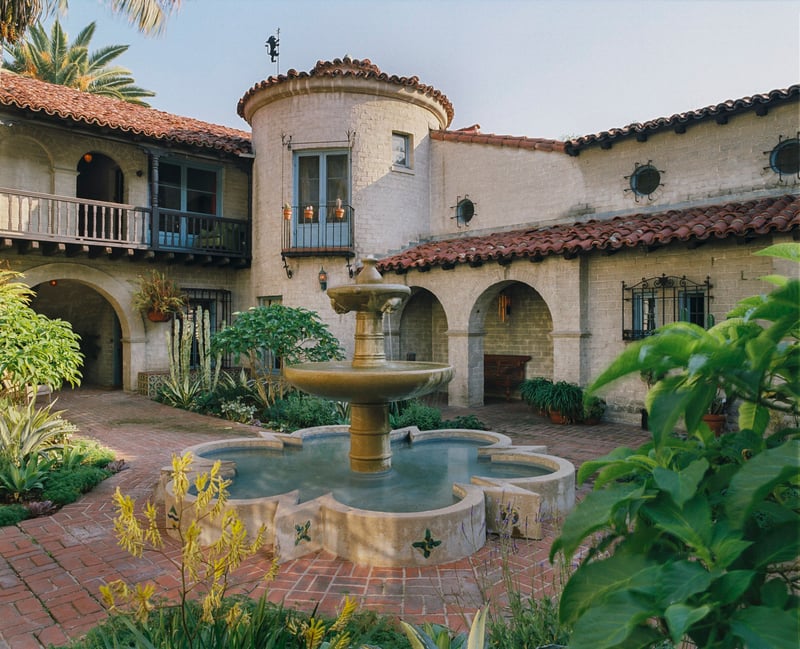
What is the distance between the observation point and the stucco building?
36.5 feet

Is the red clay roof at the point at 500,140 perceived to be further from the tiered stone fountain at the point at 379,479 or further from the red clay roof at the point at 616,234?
the tiered stone fountain at the point at 379,479

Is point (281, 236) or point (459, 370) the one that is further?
point (281, 236)

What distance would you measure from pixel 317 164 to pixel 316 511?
12419 millimetres

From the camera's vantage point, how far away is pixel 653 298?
35.4 ft

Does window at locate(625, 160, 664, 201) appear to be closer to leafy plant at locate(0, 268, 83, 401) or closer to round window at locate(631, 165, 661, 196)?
round window at locate(631, 165, 661, 196)

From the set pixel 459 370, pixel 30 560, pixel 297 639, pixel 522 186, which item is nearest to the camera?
pixel 297 639

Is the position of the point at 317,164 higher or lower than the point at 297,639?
higher

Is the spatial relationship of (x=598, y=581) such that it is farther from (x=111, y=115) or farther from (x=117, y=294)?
(x=111, y=115)

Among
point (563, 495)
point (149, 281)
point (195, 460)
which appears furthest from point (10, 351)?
point (149, 281)

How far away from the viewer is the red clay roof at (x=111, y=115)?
13.0m

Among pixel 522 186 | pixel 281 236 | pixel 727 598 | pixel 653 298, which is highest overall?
pixel 522 186

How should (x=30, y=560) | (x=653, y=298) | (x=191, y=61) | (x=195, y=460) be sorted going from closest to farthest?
(x=30, y=560) < (x=195, y=460) < (x=191, y=61) < (x=653, y=298)

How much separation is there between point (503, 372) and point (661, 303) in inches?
204

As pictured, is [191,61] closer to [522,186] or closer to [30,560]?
[30,560]
